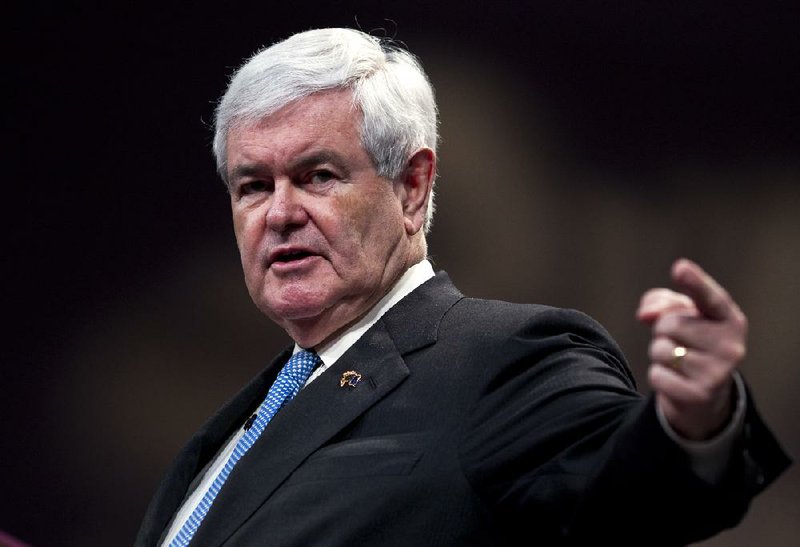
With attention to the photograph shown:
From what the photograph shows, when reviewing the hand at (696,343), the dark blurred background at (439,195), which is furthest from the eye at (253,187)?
the dark blurred background at (439,195)

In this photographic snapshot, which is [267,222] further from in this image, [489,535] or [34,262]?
[34,262]

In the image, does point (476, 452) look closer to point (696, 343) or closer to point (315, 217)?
point (696, 343)

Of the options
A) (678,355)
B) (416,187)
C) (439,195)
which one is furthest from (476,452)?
(439,195)

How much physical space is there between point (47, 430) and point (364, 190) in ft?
5.58

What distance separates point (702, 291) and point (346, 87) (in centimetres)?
95

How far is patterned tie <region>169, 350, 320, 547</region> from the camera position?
1.72 m

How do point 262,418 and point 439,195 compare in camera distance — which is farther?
point 439,195

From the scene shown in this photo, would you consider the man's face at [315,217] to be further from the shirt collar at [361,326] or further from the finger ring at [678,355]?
the finger ring at [678,355]

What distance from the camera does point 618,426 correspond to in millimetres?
1268

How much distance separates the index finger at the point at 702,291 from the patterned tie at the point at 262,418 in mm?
883

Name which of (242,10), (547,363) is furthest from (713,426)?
(242,10)

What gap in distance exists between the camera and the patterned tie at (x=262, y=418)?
1.72 meters

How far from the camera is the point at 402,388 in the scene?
1596mm

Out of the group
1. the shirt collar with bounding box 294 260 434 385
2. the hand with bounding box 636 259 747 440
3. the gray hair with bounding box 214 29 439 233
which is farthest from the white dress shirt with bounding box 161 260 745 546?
the hand with bounding box 636 259 747 440
